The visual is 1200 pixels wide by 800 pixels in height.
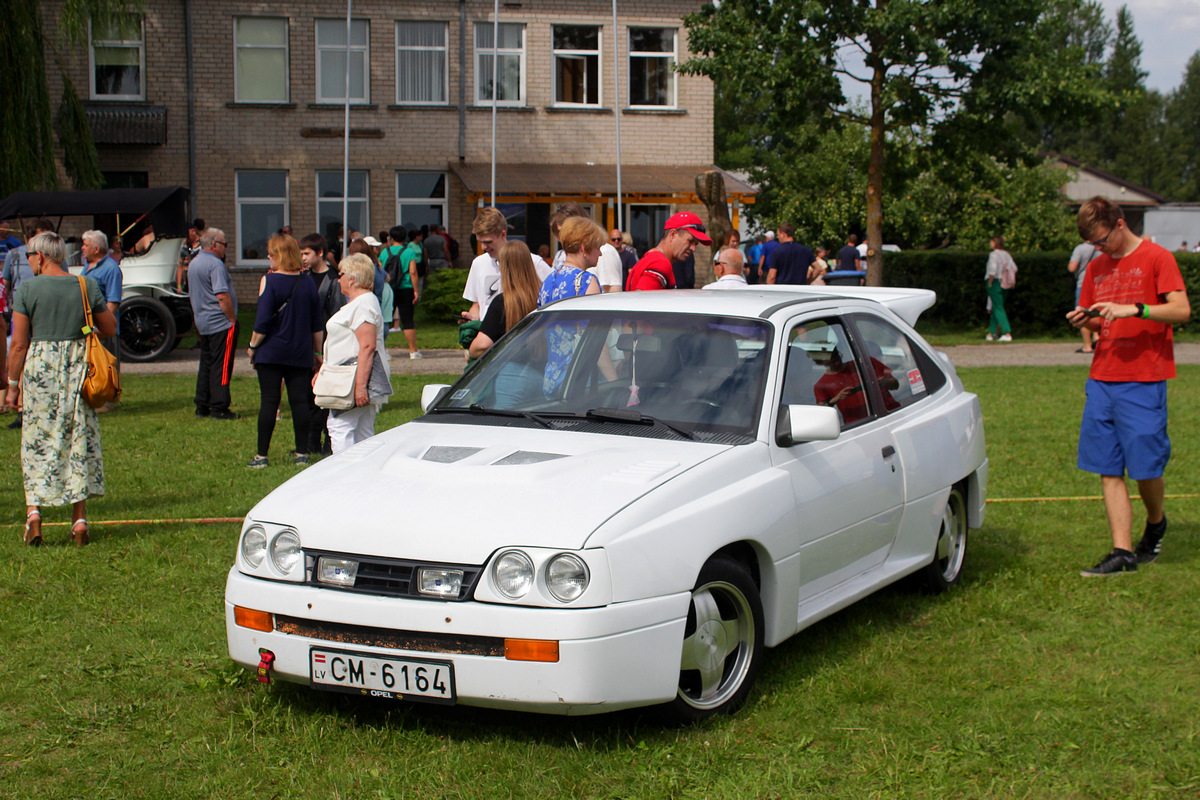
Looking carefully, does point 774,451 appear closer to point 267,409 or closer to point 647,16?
point 267,409

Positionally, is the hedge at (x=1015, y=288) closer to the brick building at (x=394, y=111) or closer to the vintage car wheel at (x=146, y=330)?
the brick building at (x=394, y=111)

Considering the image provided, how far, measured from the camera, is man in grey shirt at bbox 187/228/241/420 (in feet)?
41.6

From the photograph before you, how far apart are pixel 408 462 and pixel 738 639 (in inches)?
53.6

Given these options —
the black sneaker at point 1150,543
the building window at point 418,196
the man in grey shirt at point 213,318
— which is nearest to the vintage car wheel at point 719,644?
the black sneaker at point 1150,543

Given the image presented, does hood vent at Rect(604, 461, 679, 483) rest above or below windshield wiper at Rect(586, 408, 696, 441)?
below

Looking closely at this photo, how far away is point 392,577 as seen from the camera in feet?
13.4

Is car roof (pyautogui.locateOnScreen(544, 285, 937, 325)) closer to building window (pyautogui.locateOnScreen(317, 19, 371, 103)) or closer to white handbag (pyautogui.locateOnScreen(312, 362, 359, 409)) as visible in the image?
white handbag (pyautogui.locateOnScreen(312, 362, 359, 409))

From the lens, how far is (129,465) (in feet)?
33.5

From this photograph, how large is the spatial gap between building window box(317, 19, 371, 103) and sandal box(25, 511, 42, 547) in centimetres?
2542

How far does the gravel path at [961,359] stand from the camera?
17188 mm

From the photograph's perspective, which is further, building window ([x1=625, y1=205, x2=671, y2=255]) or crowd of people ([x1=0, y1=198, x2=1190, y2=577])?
building window ([x1=625, y1=205, x2=671, y2=255])

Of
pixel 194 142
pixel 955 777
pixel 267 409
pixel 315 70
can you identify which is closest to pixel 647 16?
pixel 315 70

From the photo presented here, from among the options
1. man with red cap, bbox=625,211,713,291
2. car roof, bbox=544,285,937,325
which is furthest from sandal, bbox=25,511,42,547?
man with red cap, bbox=625,211,713,291

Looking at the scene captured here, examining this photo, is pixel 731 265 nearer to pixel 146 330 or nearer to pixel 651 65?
pixel 146 330
